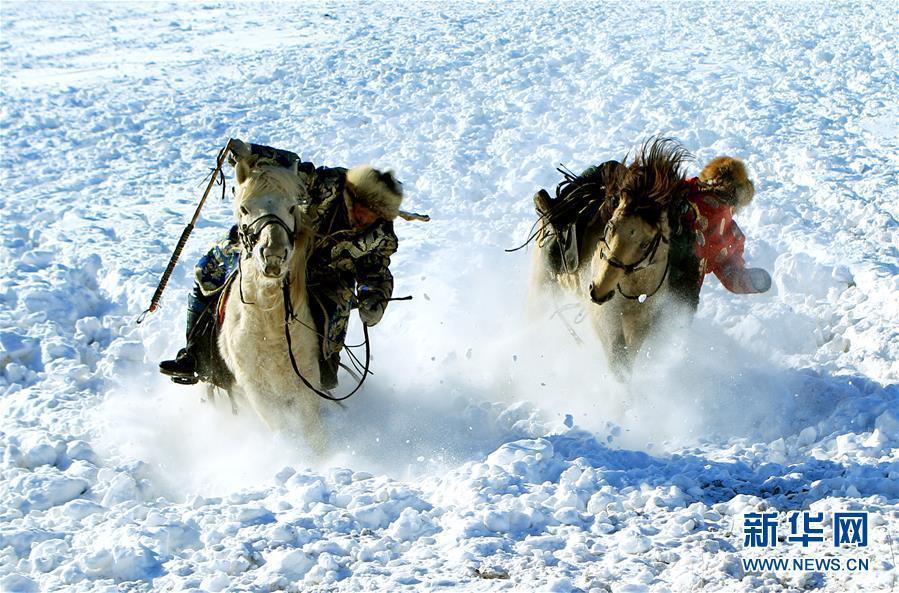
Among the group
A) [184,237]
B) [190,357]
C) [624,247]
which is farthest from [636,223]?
[190,357]

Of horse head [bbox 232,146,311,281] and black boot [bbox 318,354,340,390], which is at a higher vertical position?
horse head [bbox 232,146,311,281]

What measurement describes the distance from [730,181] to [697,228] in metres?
0.75

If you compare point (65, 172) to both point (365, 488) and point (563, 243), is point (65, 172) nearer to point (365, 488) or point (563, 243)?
point (563, 243)

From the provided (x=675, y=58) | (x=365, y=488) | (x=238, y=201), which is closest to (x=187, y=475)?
(x=365, y=488)

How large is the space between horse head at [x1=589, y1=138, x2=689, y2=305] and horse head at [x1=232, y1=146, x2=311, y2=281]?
1.97 m

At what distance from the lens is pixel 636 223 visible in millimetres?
5688

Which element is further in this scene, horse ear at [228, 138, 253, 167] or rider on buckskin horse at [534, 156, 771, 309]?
rider on buckskin horse at [534, 156, 771, 309]

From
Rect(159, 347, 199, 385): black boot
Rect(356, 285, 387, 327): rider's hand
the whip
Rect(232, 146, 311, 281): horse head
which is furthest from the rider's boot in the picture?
Rect(232, 146, 311, 281): horse head

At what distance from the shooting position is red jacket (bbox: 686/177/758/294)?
6500 millimetres

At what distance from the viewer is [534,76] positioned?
1595 centimetres

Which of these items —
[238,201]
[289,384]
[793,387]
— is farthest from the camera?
[793,387]

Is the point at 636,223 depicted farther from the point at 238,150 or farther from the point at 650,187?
the point at 238,150

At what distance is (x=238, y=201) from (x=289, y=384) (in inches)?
47.7

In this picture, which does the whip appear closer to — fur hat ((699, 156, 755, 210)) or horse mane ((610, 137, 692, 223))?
horse mane ((610, 137, 692, 223))
